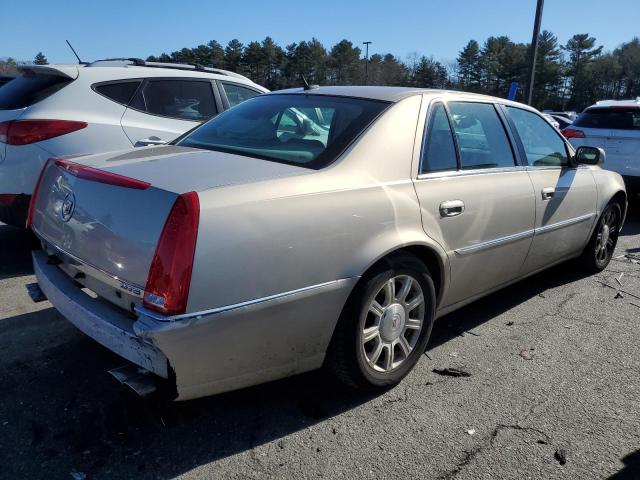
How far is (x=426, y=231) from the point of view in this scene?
112 inches

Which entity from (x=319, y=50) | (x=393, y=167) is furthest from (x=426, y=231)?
(x=319, y=50)

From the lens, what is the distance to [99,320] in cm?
228

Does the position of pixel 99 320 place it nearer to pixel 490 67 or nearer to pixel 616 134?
pixel 616 134

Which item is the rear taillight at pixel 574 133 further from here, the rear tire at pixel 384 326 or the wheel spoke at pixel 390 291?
the wheel spoke at pixel 390 291

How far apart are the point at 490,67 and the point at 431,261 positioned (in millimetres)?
74303

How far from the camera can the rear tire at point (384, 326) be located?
255 cm

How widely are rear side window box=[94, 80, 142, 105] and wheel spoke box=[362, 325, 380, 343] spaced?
3655 mm

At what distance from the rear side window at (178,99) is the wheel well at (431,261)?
138 inches

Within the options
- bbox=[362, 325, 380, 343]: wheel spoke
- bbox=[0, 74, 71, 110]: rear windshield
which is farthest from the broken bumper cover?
bbox=[0, 74, 71, 110]: rear windshield

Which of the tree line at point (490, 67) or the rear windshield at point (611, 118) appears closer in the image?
the rear windshield at point (611, 118)

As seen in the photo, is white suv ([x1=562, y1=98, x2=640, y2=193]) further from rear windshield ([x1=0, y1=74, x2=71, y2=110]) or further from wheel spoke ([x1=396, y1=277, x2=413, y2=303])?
rear windshield ([x1=0, y1=74, x2=71, y2=110])

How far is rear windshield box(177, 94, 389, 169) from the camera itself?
274 centimetres

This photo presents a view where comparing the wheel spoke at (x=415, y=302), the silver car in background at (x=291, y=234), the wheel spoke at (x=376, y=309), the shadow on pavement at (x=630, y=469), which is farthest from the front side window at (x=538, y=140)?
the shadow on pavement at (x=630, y=469)

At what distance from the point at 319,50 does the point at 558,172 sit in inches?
2807
